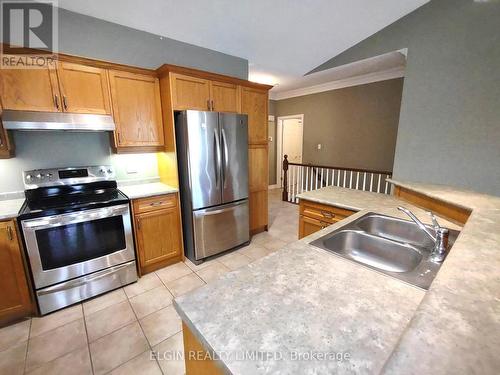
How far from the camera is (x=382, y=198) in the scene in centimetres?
212

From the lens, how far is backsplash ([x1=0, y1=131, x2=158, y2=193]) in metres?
2.09

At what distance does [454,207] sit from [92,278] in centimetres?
295

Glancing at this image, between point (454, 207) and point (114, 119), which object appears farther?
point (114, 119)

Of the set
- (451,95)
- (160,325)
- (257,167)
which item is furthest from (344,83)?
(160,325)

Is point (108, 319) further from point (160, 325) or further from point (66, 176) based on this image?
point (66, 176)

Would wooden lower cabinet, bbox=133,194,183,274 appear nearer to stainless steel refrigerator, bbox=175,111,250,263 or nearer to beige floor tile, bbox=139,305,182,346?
stainless steel refrigerator, bbox=175,111,250,263

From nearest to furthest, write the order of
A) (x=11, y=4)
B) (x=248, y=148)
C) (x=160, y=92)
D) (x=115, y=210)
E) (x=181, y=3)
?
1. (x=11, y=4)
2. (x=115, y=210)
3. (x=181, y=3)
4. (x=160, y=92)
5. (x=248, y=148)

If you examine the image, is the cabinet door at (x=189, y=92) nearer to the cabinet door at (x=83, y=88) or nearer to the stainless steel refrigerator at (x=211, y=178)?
the stainless steel refrigerator at (x=211, y=178)

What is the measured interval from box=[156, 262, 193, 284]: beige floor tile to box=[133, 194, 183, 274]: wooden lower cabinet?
0.06 meters

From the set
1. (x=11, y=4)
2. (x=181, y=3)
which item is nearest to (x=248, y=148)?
(x=181, y=3)

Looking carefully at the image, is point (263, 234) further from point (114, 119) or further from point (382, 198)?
point (114, 119)

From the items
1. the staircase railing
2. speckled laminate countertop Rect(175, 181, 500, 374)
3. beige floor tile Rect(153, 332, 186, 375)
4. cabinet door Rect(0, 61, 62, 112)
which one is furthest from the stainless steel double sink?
the staircase railing

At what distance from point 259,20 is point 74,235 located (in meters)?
2.87

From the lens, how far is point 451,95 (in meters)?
2.16
